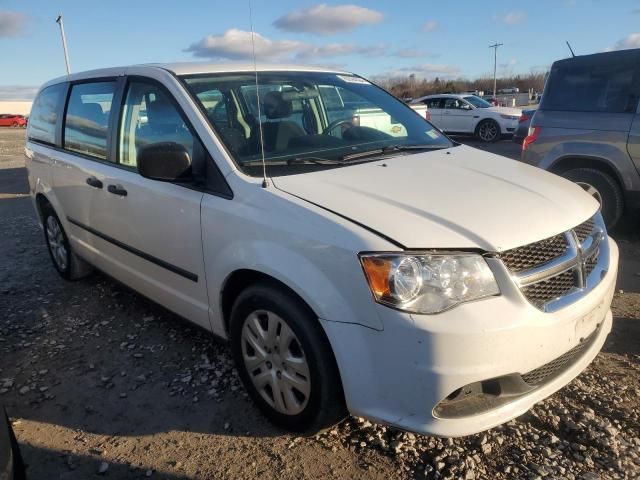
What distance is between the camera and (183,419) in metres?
2.80

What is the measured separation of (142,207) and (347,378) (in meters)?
1.71

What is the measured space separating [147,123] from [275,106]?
797 mm

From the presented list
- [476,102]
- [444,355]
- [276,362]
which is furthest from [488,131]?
[444,355]

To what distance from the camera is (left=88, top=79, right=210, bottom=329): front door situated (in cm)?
288

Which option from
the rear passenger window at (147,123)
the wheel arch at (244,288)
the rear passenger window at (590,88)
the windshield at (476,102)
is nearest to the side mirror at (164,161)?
the rear passenger window at (147,123)

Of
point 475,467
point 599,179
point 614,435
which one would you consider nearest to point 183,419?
point 475,467

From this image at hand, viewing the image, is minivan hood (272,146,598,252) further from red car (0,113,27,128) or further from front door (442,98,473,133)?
red car (0,113,27,128)

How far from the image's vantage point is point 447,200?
7.87 feet

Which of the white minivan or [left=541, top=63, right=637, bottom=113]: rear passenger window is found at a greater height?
[left=541, top=63, right=637, bottom=113]: rear passenger window

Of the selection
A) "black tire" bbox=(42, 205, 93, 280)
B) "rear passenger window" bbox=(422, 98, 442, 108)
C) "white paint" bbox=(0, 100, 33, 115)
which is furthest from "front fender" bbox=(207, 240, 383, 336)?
"white paint" bbox=(0, 100, 33, 115)

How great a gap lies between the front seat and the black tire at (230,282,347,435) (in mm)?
865

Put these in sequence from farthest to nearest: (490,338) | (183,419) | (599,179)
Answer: (599,179)
(183,419)
(490,338)

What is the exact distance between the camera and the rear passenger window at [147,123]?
9.82 feet

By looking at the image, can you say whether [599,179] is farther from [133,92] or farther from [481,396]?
[133,92]
